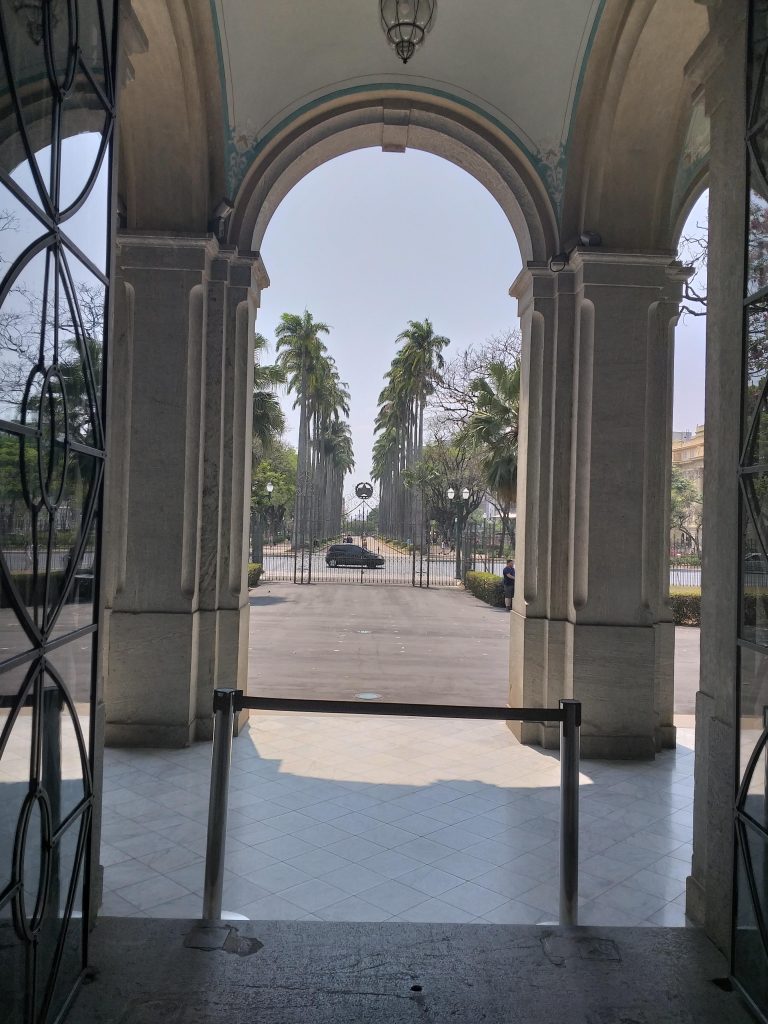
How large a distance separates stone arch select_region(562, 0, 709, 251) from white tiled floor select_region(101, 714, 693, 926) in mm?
5044

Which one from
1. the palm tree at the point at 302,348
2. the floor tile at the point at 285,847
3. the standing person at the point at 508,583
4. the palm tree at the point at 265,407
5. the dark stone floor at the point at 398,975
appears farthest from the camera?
the palm tree at the point at 302,348

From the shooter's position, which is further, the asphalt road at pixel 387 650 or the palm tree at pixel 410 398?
the palm tree at pixel 410 398

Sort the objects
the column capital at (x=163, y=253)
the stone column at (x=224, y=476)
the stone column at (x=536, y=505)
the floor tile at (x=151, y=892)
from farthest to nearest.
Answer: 1. the stone column at (x=536, y=505)
2. the stone column at (x=224, y=476)
3. the column capital at (x=163, y=253)
4. the floor tile at (x=151, y=892)

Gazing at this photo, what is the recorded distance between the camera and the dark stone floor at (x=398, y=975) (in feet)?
9.98

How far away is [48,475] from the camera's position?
2.70m

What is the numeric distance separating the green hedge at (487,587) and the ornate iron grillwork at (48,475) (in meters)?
19.4

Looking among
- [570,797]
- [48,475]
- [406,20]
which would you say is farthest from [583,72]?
[48,475]

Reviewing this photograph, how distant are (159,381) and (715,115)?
5.10 metres

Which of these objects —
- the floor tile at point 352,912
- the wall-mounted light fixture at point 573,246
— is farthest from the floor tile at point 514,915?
the wall-mounted light fixture at point 573,246

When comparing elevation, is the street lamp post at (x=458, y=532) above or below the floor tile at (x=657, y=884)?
above

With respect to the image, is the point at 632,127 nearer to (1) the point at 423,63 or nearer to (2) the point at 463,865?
(1) the point at 423,63

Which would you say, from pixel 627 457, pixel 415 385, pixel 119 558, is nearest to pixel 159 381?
pixel 119 558

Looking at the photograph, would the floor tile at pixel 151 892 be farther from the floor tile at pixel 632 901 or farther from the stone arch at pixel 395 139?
the stone arch at pixel 395 139

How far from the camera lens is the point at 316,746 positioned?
732cm
